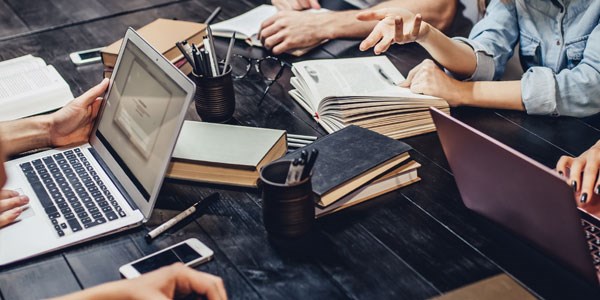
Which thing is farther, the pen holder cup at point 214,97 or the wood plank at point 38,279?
the pen holder cup at point 214,97

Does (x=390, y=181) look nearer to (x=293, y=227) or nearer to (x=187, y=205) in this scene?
(x=293, y=227)

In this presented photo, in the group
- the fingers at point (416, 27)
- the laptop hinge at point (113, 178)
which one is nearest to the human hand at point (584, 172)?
the fingers at point (416, 27)

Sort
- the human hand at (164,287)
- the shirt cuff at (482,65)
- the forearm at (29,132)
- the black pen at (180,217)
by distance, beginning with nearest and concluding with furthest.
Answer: the human hand at (164,287) < the black pen at (180,217) < the forearm at (29,132) < the shirt cuff at (482,65)

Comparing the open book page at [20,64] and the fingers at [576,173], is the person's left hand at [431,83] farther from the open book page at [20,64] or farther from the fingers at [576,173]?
the open book page at [20,64]

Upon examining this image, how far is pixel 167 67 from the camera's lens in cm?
135

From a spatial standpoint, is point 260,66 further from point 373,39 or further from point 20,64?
point 20,64

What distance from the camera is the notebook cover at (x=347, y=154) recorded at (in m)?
1.35

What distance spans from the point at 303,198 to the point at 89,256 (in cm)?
37

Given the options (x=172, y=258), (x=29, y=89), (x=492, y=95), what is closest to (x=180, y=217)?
(x=172, y=258)

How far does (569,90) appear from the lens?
5.49 feet

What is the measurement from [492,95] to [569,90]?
0.16 metres

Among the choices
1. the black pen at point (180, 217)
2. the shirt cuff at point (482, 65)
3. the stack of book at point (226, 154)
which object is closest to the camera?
the black pen at point (180, 217)

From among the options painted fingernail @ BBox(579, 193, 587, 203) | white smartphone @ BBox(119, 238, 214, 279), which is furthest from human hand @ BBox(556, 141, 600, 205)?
white smartphone @ BBox(119, 238, 214, 279)

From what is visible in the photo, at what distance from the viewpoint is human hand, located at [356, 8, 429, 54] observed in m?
1.67
